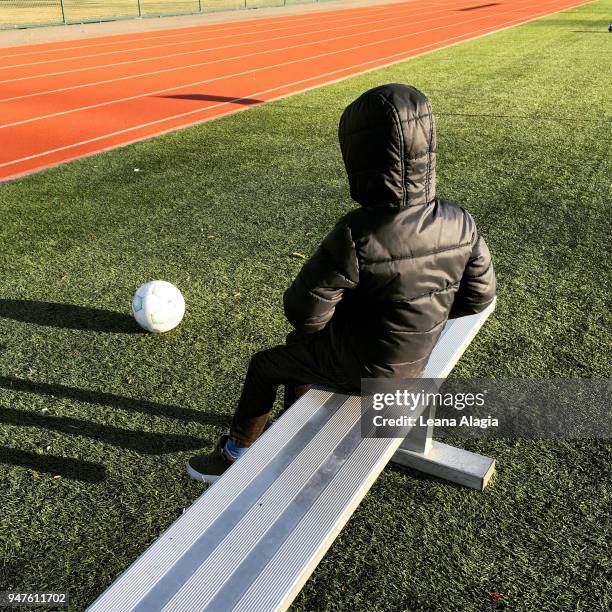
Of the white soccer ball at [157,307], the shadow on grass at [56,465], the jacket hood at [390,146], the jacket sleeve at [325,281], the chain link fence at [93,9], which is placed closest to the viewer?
the jacket hood at [390,146]

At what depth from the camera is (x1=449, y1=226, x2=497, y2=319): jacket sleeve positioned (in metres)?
2.21

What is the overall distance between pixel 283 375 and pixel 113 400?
4.11 feet

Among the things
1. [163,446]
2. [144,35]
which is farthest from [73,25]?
[163,446]

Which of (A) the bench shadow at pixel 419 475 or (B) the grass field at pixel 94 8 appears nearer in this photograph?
(A) the bench shadow at pixel 419 475

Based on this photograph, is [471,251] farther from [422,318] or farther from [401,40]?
[401,40]

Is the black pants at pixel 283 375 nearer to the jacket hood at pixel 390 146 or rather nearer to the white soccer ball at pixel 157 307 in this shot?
the jacket hood at pixel 390 146

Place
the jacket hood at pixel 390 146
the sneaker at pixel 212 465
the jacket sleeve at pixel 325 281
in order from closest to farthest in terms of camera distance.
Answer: the jacket hood at pixel 390 146 → the jacket sleeve at pixel 325 281 → the sneaker at pixel 212 465

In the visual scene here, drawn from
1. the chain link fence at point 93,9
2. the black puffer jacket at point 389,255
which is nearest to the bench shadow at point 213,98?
the black puffer jacket at point 389,255

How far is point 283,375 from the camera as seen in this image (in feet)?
7.77

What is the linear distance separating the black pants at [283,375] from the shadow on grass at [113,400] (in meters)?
0.57

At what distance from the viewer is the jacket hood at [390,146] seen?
1.82 meters

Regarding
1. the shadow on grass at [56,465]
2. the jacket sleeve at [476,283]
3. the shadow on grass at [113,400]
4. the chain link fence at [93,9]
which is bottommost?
the shadow on grass at [56,465]

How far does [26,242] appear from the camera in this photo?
5.04m

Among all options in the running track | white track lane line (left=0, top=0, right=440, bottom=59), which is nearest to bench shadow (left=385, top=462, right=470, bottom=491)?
the running track
